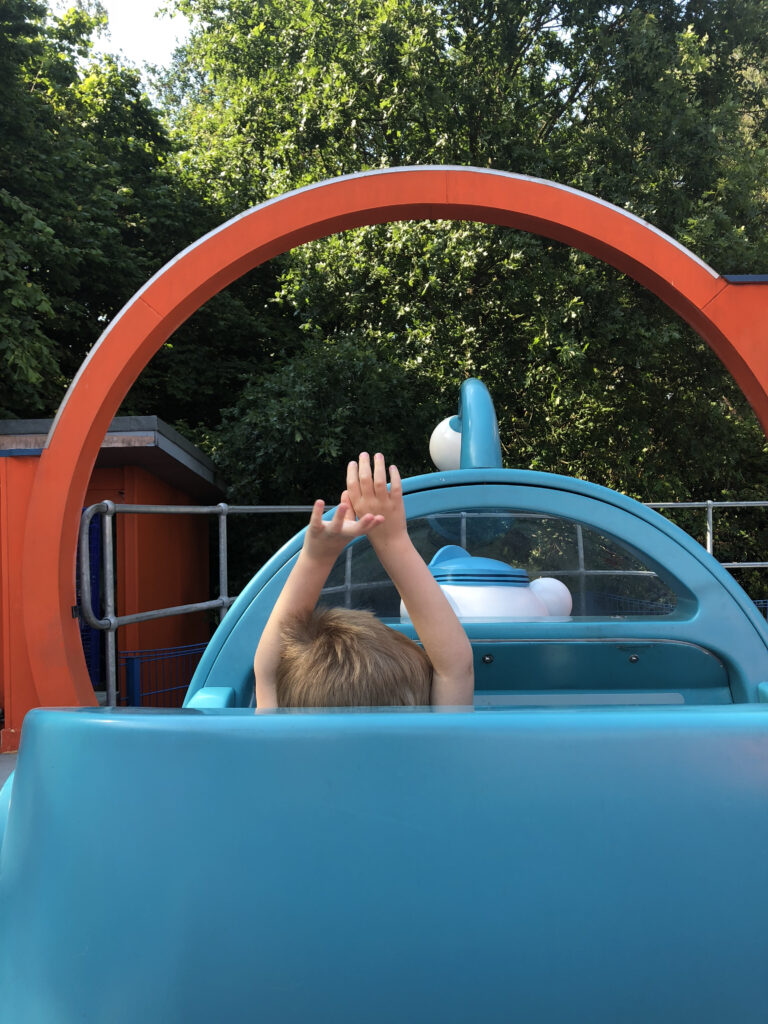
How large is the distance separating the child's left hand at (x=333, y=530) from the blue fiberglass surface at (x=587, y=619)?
751 millimetres

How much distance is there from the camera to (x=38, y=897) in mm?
749

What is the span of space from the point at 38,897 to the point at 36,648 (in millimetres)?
3654

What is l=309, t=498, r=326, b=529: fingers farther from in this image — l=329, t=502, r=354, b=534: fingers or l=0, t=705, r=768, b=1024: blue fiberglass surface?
l=0, t=705, r=768, b=1024: blue fiberglass surface

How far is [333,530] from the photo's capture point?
104 cm

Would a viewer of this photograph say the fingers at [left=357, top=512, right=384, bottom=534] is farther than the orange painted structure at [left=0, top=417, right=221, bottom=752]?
No

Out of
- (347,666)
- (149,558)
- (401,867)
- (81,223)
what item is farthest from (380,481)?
(81,223)

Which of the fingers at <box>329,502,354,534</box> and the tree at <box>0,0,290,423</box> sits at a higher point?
the tree at <box>0,0,290,423</box>

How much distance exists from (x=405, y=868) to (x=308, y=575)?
0.47 meters

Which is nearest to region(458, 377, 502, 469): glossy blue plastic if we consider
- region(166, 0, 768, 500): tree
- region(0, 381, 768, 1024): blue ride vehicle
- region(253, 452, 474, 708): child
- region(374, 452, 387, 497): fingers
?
region(253, 452, 474, 708): child

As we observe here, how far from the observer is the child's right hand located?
39.4 inches

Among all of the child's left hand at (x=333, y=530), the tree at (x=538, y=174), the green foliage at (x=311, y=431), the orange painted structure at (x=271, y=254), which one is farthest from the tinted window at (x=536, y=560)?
the tree at (x=538, y=174)

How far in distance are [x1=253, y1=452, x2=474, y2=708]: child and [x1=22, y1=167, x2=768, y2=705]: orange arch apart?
11.0ft

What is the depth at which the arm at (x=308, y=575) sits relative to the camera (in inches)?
40.5

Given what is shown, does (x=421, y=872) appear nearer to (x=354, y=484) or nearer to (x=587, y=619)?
(x=354, y=484)
